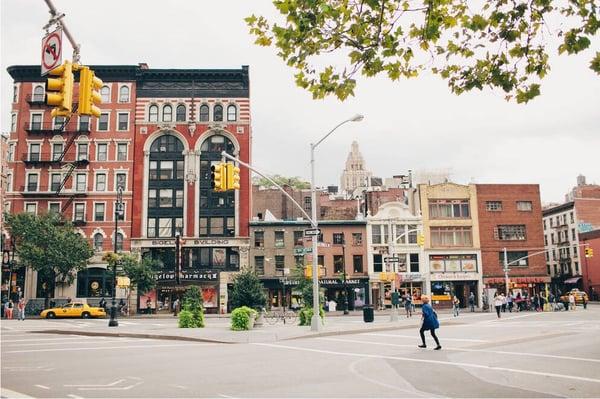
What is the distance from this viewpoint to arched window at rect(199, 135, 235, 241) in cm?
5566

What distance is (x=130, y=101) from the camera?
186 feet

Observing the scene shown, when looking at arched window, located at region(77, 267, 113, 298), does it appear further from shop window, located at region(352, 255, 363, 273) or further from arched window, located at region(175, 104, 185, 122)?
shop window, located at region(352, 255, 363, 273)

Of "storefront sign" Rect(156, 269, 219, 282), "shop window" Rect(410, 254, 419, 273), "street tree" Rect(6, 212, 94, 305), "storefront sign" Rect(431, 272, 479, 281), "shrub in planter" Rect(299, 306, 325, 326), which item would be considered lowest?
"shrub in planter" Rect(299, 306, 325, 326)

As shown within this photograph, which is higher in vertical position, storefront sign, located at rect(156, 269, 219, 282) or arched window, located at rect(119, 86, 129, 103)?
arched window, located at rect(119, 86, 129, 103)

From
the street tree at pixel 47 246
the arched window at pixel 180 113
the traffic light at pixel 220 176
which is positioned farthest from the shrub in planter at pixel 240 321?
the arched window at pixel 180 113

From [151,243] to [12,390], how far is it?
45.3 metres

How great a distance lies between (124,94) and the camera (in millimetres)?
56781

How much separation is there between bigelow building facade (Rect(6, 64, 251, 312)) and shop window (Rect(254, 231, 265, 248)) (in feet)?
6.26

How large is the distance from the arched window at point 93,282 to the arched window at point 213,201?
1038 centimetres

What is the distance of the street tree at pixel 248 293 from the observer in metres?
A: 47.2

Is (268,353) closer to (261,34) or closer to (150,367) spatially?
(150,367)

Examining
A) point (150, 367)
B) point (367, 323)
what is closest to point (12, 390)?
point (150, 367)

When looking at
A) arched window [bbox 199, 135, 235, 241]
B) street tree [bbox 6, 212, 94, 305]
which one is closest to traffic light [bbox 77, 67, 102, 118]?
street tree [bbox 6, 212, 94, 305]

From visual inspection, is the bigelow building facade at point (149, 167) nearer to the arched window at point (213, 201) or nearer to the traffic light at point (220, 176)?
the arched window at point (213, 201)
